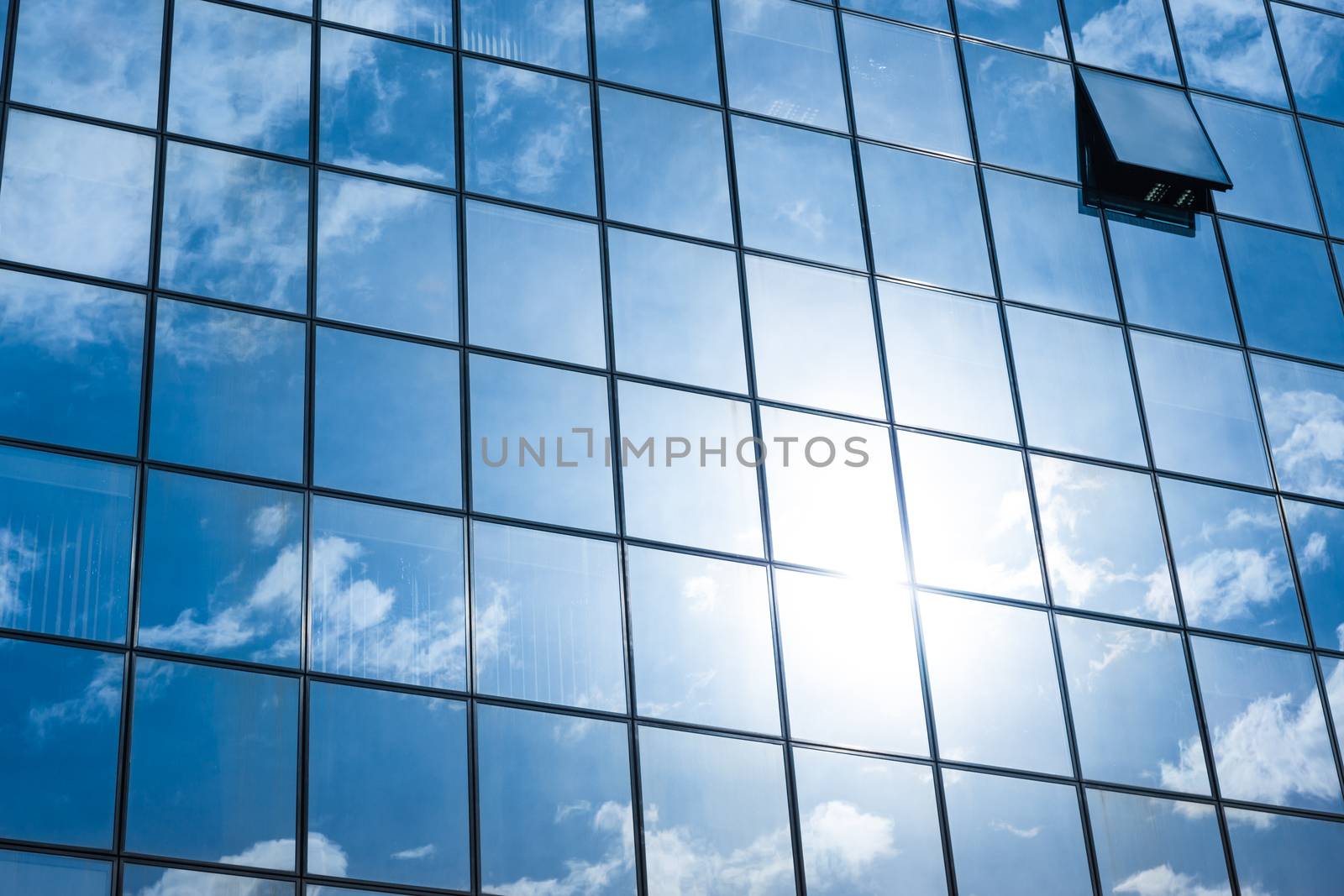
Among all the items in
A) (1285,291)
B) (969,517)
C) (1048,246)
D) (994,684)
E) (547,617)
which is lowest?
(994,684)

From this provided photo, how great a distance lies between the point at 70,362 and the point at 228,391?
6.12ft

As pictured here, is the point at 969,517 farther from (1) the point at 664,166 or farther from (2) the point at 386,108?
(2) the point at 386,108

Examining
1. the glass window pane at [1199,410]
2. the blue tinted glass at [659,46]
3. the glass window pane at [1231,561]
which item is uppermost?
the blue tinted glass at [659,46]

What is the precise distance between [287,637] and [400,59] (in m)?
9.10

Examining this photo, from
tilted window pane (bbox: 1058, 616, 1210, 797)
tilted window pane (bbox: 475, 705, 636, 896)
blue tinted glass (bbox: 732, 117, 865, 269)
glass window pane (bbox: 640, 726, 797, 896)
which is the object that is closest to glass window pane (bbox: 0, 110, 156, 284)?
tilted window pane (bbox: 475, 705, 636, 896)

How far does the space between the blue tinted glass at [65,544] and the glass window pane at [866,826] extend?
8.53 metres

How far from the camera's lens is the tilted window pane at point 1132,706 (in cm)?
2391

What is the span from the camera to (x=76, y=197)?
22.3 metres

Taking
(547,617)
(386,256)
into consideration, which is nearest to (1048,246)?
(386,256)

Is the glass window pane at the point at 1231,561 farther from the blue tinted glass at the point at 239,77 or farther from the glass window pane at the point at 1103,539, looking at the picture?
the blue tinted glass at the point at 239,77

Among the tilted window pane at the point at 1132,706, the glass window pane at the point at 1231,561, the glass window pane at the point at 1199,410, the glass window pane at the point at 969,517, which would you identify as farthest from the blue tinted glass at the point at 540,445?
the glass window pane at the point at 1199,410

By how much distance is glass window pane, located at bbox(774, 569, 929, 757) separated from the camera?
22.8m

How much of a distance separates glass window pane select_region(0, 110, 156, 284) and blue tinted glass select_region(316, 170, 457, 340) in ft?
7.60

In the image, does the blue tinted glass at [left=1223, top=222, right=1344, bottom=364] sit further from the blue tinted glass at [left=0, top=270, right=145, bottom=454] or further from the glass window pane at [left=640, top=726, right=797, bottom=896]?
the blue tinted glass at [left=0, top=270, right=145, bottom=454]
